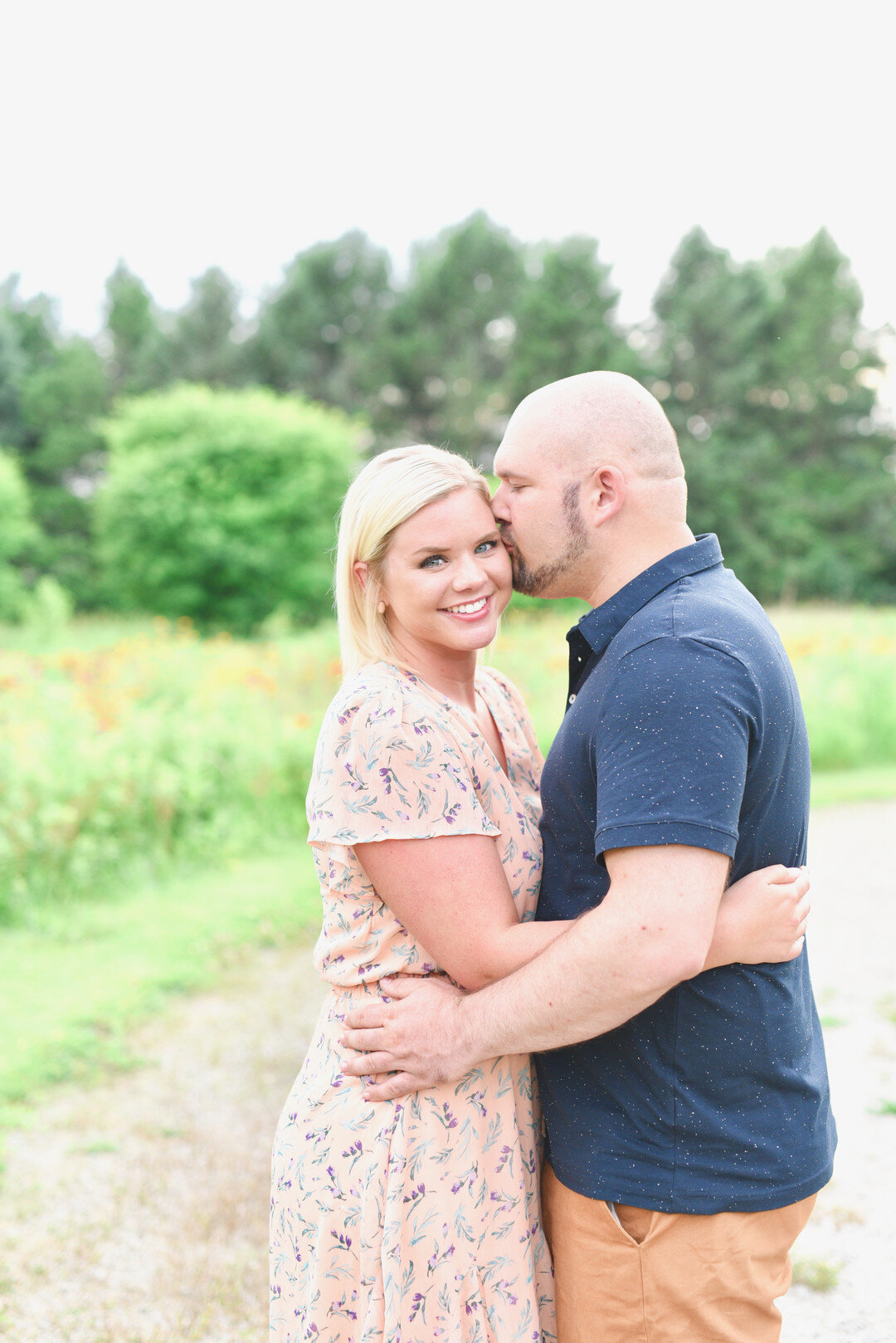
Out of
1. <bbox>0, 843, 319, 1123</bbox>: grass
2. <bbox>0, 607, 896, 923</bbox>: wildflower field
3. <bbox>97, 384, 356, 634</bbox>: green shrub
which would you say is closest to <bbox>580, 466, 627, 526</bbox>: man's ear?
<bbox>0, 843, 319, 1123</bbox>: grass

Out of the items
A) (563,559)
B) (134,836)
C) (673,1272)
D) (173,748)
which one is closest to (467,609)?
(563,559)

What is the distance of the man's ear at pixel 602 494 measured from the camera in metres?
1.89

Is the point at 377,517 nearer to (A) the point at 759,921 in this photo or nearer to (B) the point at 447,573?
(B) the point at 447,573

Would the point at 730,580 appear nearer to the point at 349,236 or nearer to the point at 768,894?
the point at 768,894

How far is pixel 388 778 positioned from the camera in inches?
69.1

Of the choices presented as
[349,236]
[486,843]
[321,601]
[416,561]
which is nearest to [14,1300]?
[486,843]

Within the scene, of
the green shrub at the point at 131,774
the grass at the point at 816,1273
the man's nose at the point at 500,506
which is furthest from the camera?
the green shrub at the point at 131,774

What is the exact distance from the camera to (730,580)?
74.2 inches

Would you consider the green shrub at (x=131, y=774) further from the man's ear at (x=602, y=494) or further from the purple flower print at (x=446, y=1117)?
the man's ear at (x=602, y=494)

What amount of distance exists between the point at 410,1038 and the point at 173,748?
5.34m

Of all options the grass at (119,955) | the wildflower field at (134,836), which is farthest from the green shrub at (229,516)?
the grass at (119,955)

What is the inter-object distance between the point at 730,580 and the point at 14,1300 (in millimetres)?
3070

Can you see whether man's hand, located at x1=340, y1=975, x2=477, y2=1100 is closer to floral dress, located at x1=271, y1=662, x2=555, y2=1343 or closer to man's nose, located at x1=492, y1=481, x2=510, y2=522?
floral dress, located at x1=271, y1=662, x2=555, y2=1343

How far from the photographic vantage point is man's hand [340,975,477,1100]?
1.77 metres
